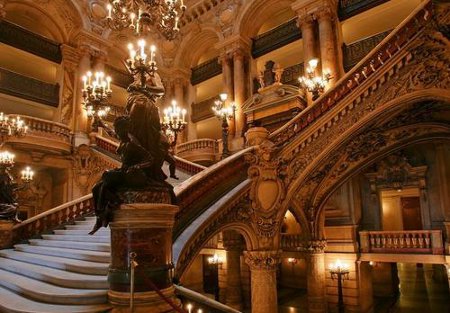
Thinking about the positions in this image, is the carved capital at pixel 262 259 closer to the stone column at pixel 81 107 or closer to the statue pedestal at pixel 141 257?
the statue pedestal at pixel 141 257

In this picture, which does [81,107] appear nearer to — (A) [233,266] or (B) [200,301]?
(A) [233,266]

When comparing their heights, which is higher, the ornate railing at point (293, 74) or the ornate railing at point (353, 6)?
the ornate railing at point (353, 6)

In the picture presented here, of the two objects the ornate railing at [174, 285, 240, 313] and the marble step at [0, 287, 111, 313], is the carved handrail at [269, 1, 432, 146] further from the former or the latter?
the marble step at [0, 287, 111, 313]

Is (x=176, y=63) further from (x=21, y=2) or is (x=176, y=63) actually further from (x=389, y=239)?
(x=389, y=239)

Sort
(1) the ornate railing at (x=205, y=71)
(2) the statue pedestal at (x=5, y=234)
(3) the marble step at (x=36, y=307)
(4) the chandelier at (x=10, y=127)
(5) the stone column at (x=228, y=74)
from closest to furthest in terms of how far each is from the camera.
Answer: (3) the marble step at (x=36, y=307) → (2) the statue pedestal at (x=5, y=234) → (4) the chandelier at (x=10, y=127) → (5) the stone column at (x=228, y=74) → (1) the ornate railing at (x=205, y=71)

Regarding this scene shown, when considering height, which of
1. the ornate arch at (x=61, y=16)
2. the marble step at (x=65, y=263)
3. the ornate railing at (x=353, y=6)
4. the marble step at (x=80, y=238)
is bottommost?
the marble step at (x=65, y=263)

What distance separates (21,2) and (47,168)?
7227 mm

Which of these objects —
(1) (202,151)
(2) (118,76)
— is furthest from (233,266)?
(2) (118,76)

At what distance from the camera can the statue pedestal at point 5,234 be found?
688 cm

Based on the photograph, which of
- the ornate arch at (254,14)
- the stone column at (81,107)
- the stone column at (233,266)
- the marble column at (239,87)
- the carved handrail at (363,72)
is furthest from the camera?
the ornate arch at (254,14)

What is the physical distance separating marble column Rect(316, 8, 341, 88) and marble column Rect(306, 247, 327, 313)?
20.1 ft

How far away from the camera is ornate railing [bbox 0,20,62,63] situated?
13.1 m

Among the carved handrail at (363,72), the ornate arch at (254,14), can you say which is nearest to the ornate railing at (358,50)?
the ornate arch at (254,14)

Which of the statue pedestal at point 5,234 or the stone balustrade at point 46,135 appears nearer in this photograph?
the statue pedestal at point 5,234
